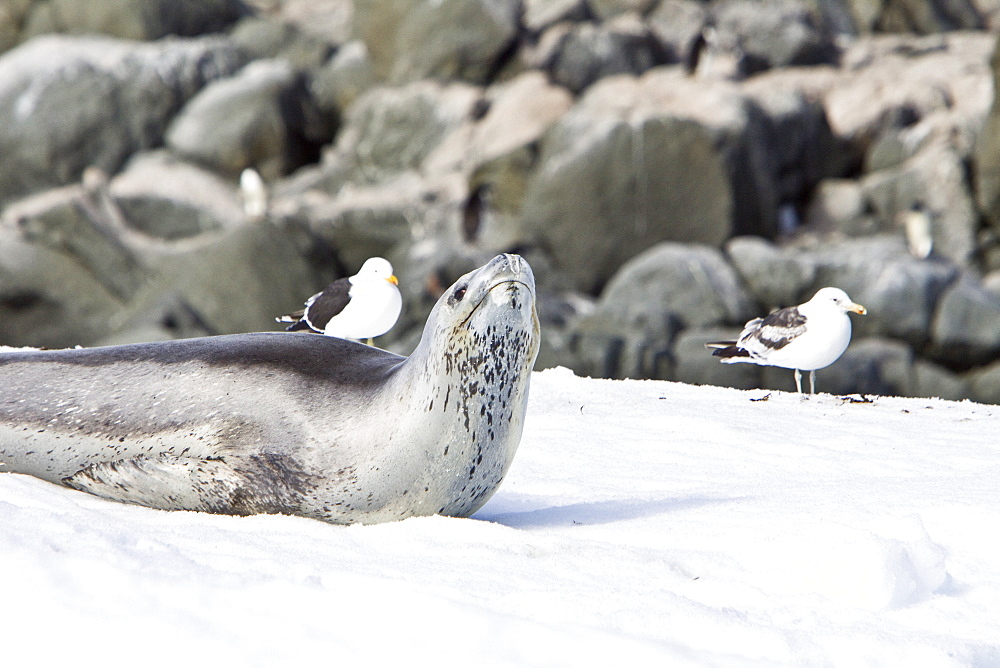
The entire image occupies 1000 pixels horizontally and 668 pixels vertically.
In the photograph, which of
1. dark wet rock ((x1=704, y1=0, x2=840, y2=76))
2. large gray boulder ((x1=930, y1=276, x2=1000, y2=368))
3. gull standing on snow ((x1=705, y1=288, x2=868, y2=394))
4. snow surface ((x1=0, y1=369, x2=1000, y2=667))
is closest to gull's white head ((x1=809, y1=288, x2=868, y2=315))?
gull standing on snow ((x1=705, y1=288, x2=868, y2=394))

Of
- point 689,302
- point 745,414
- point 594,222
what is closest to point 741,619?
point 745,414

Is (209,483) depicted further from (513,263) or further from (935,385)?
(935,385)

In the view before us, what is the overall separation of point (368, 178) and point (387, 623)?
72.8 feet

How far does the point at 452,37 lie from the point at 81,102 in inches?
327

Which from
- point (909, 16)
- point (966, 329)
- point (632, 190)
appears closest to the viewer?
point (966, 329)

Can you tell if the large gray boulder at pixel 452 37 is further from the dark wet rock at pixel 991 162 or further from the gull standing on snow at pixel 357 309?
the gull standing on snow at pixel 357 309

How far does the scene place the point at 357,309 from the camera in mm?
7809

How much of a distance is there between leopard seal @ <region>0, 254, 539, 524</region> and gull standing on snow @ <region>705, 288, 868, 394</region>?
5155 mm

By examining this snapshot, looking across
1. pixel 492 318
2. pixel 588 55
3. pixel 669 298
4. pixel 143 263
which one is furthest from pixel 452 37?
pixel 492 318

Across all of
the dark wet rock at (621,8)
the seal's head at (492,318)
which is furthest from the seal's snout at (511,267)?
the dark wet rock at (621,8)

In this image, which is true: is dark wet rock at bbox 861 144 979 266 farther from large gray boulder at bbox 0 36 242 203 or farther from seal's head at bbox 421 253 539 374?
seal's head at bbox 421 253 539 374

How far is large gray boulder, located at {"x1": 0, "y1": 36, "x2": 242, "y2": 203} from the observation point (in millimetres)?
22156

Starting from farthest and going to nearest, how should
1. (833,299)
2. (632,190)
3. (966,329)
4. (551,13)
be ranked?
(551,13) < (632,190) < (966,329) < (833,299)

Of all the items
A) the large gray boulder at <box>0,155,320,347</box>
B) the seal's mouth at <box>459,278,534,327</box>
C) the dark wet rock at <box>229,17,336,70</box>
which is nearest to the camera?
the seal's mouth at <box>459,278,534,327</box>
